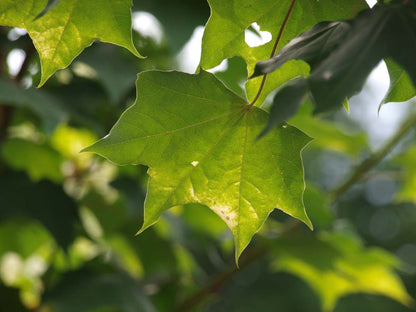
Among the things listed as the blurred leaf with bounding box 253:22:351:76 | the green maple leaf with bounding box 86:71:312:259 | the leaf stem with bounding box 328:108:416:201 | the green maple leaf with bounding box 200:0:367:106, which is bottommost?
the leaf stem with bounding box 328:108:416:201

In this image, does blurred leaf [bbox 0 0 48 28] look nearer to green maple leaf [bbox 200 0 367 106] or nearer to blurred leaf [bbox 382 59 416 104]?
green maple leaf [bbox 200 0 367 106]

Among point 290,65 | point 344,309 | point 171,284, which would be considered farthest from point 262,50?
A: point 344,309

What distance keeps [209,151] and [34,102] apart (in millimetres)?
492

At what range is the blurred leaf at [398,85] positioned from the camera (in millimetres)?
539

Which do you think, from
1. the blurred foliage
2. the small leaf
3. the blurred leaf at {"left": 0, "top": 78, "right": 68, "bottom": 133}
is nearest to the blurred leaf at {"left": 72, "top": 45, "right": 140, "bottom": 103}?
the blurred foliage

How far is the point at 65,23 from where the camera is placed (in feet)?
1.80

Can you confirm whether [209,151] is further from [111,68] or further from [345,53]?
[111,68]

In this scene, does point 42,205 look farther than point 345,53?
Yes

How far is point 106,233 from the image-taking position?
1.31 meters

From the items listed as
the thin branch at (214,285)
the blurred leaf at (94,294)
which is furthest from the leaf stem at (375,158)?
the blurred leaf at (94,294)

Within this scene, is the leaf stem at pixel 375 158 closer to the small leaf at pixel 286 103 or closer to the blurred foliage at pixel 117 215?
the blurred foliage at pixel 117 215

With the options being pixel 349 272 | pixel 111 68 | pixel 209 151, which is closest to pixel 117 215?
pixel 111 68

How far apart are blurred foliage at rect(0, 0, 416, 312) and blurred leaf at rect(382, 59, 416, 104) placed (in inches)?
17.9

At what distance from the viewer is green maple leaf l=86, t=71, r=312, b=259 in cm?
53
